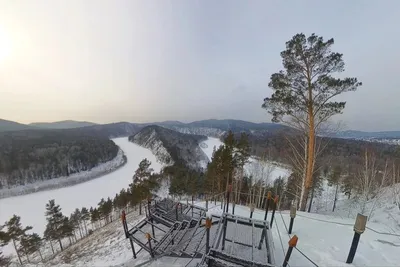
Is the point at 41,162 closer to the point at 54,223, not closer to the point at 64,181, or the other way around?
the point at 64,181

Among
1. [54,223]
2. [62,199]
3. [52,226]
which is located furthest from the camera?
[62,199]

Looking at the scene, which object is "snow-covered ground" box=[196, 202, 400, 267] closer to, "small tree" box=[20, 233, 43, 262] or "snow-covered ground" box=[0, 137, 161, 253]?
"small tree" box=[20, 233, 43, 262]

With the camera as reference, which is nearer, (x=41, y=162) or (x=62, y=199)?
(x=62, y=199)

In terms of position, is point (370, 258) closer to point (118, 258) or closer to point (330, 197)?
point (118, 258)

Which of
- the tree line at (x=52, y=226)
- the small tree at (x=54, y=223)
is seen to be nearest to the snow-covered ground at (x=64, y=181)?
the tree line at (x=52, y=226)

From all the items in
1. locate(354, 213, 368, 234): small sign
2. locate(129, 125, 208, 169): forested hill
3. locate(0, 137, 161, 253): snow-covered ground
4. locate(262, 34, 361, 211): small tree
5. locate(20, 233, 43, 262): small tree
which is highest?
locate(262, 34, 361, 211): small tree

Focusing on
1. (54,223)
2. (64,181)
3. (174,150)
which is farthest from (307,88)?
(174,150)

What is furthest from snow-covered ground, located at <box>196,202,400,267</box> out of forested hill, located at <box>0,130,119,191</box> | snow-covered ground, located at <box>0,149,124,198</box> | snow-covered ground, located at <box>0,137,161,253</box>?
forested hill, located at <box>0,130,119,191</box>
